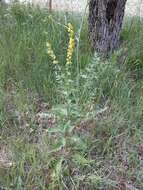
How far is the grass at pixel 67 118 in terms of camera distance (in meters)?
2.40

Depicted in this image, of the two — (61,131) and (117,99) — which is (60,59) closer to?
(117,99)

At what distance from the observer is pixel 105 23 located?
3537 mm

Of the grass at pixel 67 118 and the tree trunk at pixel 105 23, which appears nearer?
the grass at pixel 67 118

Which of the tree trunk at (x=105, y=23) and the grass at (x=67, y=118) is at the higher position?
the tree trunk at (x=105, y=23)

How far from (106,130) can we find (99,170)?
33 cm

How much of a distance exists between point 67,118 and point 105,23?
1336 mm

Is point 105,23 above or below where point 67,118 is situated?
above

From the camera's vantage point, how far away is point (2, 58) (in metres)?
3.25

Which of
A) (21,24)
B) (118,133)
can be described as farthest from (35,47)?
(118,133)

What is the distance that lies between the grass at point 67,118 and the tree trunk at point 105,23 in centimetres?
11

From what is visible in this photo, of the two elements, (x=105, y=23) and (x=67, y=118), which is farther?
(x=105, y=23)

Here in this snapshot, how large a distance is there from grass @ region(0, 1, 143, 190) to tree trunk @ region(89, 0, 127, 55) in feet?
0.35

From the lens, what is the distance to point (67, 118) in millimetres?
2494

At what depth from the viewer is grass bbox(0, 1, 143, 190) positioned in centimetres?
240
